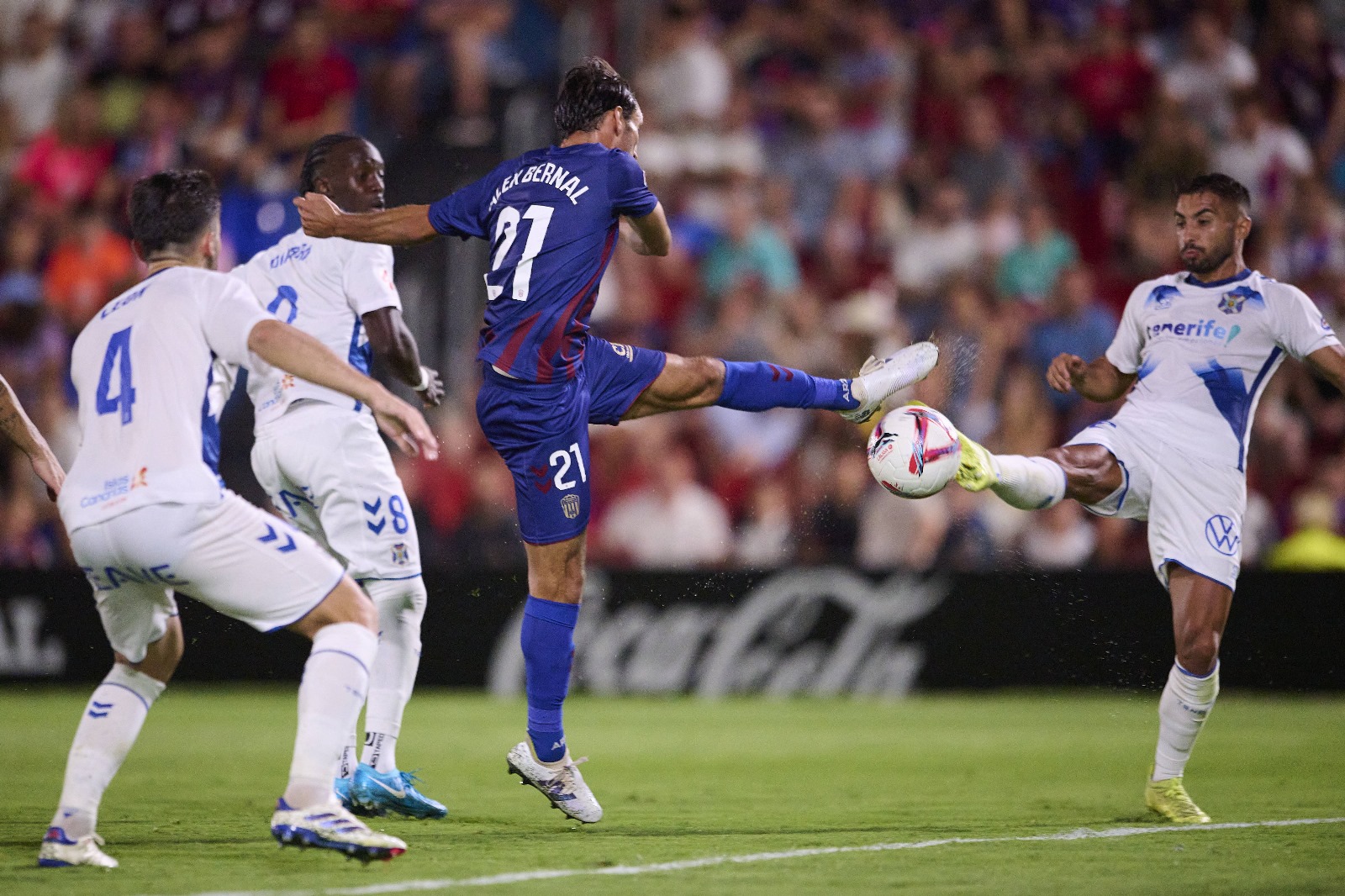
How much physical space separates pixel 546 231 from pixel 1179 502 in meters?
2.98

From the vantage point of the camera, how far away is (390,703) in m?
6.64

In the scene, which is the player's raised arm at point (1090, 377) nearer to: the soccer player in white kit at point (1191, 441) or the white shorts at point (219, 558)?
the soccer player in white kit at point (1191, 441)

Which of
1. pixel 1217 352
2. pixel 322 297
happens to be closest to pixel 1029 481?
pixel 1217 352

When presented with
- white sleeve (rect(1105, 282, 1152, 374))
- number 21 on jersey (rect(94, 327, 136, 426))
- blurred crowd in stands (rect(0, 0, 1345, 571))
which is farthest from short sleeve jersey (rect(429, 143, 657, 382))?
blurred crowd in stands (rect(0, 0, 1345, 571))

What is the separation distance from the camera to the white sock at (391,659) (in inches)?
260

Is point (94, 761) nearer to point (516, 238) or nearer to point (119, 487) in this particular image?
point (119, 487)

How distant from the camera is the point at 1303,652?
11680 mm

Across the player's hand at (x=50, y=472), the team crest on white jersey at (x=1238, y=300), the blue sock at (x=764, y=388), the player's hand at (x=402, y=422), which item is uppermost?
the team crest on white jersey at (x=1238, y=300)

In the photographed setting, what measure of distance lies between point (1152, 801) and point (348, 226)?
4040 mm

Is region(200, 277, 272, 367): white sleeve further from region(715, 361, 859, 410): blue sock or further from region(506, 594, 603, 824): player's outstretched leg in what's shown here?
region(715, 361, 859, 410): blue sock

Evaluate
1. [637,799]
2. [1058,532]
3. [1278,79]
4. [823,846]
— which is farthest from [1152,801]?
[1278,79]

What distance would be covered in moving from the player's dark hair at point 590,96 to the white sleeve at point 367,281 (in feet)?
3.24

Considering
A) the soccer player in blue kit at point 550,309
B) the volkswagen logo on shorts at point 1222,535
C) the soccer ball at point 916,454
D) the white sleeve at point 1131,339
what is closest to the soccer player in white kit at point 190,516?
the soccer player in blue kit at point 550,309

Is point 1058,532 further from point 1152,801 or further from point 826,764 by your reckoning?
point 1152,801
